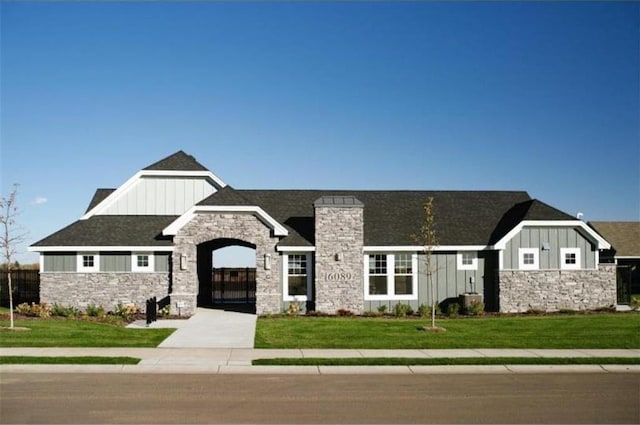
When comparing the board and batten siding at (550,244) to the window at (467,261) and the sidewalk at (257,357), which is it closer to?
the window at (467,261)

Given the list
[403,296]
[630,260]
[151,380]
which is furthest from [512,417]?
[630,260]

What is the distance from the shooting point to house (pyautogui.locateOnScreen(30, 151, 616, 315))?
2780cm

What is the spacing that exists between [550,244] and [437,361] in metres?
15.5

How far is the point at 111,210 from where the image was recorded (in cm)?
3180

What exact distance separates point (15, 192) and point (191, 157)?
11462 mm

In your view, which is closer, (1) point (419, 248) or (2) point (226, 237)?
(2) point (226, 237)

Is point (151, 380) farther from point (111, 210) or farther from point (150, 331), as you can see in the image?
point (111, 210)

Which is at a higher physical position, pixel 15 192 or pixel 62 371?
pixel 15 192

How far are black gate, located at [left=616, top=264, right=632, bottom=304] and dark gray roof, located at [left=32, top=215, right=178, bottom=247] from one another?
22597 millimetres

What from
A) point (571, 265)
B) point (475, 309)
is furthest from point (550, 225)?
point (475, 309)

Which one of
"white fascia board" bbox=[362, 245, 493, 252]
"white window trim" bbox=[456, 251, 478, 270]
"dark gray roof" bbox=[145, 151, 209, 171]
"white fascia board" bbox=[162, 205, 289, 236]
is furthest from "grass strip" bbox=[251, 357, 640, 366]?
"dark gray roof" bbox=[145, 151, 209, 171]

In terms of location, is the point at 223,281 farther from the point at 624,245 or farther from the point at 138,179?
the point at 624,245

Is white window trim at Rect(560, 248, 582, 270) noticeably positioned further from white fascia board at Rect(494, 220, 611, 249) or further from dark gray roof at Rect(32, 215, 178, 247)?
dark gray roof at Rect(32, 215, 178, 247)

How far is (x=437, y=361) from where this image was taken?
1620cm
